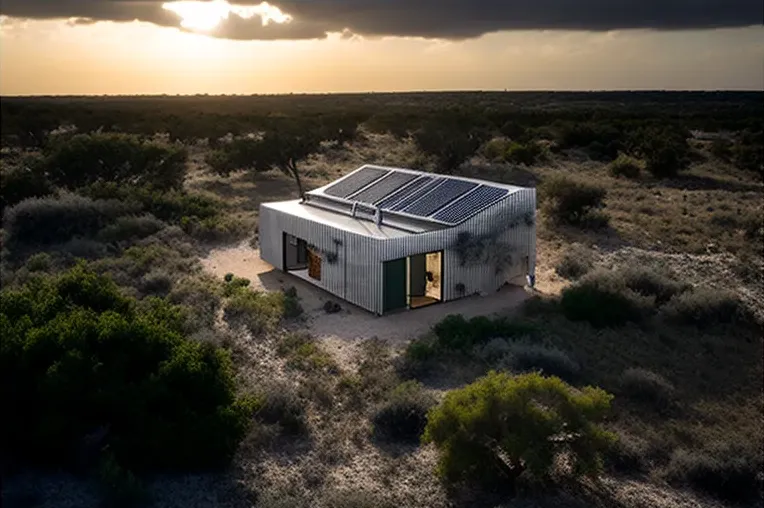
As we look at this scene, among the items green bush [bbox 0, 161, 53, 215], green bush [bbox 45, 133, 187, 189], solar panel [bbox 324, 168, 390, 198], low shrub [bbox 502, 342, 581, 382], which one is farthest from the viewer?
Answer: green bush [bbox 45, 133, 187, 189]

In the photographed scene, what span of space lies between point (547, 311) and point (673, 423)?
5990 mm

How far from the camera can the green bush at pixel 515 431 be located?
34.8 feet

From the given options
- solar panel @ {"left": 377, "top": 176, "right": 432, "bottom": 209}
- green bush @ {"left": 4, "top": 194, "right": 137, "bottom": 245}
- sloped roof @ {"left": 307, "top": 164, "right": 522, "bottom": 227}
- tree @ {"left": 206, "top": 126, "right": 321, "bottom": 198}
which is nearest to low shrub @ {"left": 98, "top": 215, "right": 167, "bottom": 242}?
green bush @ {"left": 4, "top": 194, "right": 137, "bottom": 245}

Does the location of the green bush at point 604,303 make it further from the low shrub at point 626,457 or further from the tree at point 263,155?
the tree at point 263,155

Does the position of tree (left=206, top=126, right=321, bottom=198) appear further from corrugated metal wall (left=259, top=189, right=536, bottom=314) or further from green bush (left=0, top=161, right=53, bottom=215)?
corrugated metal wall (left=259, top=189, right=536, bottom=314)

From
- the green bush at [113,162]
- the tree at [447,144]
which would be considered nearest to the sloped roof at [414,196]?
the green bush at [113,162]

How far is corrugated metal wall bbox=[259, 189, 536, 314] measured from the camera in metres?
19.2

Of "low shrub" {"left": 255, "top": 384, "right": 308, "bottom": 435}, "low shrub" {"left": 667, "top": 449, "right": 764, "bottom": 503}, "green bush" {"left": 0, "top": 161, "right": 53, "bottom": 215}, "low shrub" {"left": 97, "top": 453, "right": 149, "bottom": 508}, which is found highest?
"green bush" {"left": 0, "top": 161, "right": 53, "bottom": 215}

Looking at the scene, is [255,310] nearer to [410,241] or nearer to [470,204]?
[410,241]

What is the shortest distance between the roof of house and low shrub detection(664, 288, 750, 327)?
5.56 m

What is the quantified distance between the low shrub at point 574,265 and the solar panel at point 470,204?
357 centimetres

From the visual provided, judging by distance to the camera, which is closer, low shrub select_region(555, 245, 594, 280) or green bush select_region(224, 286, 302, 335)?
green bush select_region(224, 286, 302, 335)

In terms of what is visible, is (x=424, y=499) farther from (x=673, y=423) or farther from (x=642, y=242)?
(x=642, y=242)

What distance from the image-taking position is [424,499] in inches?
418
